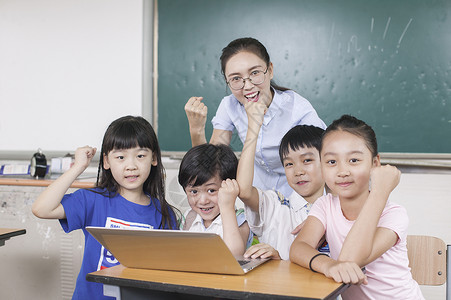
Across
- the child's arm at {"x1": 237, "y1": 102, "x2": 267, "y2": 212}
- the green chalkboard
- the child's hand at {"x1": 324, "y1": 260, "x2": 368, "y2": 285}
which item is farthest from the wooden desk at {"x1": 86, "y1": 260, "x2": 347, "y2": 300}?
the green chalkboard

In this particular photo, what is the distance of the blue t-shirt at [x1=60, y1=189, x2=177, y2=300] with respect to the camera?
5.37 feet

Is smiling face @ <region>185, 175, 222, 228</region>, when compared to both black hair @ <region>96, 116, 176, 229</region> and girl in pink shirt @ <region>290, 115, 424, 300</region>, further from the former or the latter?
girl in pink shirt @ <region>290, 115, 424, 300</region>

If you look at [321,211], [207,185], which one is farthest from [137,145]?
[321,211]

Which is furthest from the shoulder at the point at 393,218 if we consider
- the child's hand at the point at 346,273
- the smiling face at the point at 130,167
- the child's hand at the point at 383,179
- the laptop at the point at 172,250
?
the smiling face at the point at 130,167

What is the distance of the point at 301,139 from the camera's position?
1.85 m

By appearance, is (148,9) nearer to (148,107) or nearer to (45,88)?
(148,107)

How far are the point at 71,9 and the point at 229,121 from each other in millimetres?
2040

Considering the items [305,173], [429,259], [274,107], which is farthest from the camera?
[274,107]

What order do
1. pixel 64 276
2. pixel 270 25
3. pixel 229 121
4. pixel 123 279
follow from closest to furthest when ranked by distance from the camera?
pixel 123 279 → pixel 229 121 → pixel 64 276 → pixel 270 25

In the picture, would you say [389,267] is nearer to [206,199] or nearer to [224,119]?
[206,199]

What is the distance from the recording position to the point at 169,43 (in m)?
3.34

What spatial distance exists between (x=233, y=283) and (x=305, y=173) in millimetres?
826

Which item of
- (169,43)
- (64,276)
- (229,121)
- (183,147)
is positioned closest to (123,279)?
(229,121)

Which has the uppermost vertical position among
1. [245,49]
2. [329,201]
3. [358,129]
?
[245,49]
